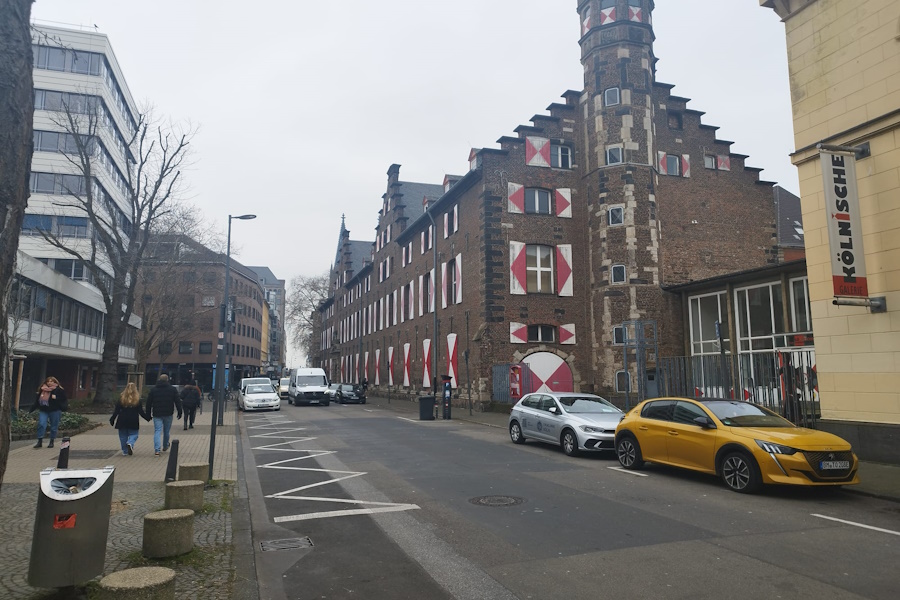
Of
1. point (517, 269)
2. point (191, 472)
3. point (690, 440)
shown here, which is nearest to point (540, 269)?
point (517, 269)

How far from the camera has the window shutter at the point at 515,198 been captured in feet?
97.6

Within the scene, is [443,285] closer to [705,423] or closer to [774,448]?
[705,423]

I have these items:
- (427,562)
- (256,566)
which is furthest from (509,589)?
(256,566)

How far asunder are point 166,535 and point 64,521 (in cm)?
135

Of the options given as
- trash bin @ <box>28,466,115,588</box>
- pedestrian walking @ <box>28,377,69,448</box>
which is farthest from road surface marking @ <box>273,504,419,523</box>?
pedestrian walking @ <box>28,377,69,448</box>

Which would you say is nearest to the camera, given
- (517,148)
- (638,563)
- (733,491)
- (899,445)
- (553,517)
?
(638,563)

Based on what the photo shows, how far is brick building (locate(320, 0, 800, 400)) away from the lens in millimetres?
27938

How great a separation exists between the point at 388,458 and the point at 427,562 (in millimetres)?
7666

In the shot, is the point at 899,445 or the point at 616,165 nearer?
the point at 899,445

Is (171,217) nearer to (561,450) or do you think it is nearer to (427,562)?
(561,450)

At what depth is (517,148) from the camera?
30.2 metres

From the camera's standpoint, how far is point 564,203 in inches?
1187

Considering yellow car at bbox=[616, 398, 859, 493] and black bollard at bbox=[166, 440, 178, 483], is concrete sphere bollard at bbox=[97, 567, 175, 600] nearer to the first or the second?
black bollard at bbox=[166, 440, 178, 483]

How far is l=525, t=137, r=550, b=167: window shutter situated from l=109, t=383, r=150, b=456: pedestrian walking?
21.5m
